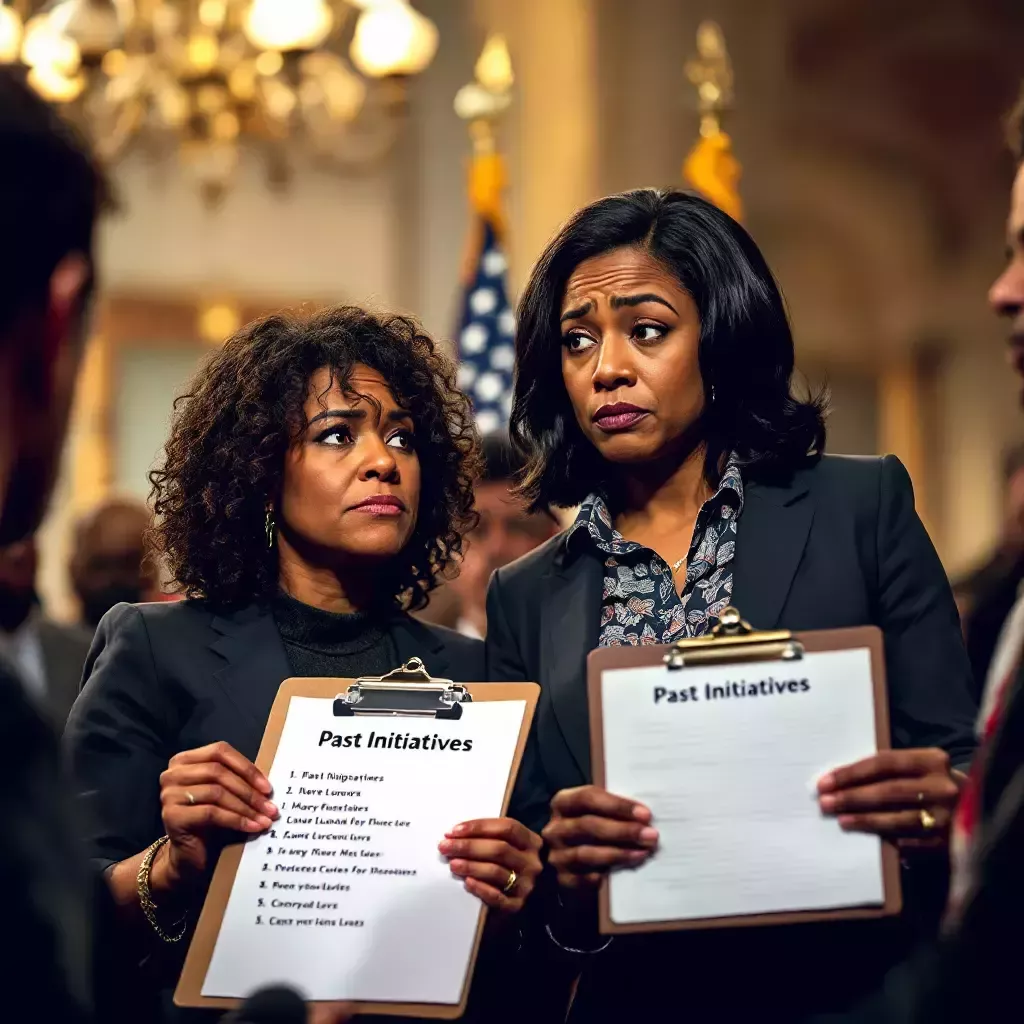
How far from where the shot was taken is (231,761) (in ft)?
7.77

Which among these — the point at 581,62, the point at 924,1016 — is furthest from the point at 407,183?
the point at 924,1016

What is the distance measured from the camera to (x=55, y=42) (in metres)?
6.56

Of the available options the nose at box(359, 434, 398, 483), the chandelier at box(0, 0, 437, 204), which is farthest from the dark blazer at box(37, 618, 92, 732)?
the chandelier at box(0, 0, 437, 204)

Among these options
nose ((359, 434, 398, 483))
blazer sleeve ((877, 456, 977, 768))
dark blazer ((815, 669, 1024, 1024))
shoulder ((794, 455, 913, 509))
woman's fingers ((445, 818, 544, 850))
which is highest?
nose ((359, 434, 398, 483))

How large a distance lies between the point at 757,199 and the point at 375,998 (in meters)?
7.87

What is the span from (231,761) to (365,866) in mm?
247

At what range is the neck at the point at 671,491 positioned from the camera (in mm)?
2643

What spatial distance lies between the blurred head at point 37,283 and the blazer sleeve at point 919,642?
52.0 inches

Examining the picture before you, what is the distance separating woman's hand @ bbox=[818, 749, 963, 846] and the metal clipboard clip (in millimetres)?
580

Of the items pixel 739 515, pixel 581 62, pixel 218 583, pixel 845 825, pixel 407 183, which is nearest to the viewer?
pixel 845 825

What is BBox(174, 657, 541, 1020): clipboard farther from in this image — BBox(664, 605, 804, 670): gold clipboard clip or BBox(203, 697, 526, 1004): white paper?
BBox(664, 605, 804, 670): gold clipboard clip

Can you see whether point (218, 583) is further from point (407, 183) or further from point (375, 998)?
point (407, 183)

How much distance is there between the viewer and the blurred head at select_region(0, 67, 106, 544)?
1.43m

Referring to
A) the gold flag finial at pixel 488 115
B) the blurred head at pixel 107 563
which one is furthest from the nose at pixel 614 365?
the gold flag finial at pixel 488 115
